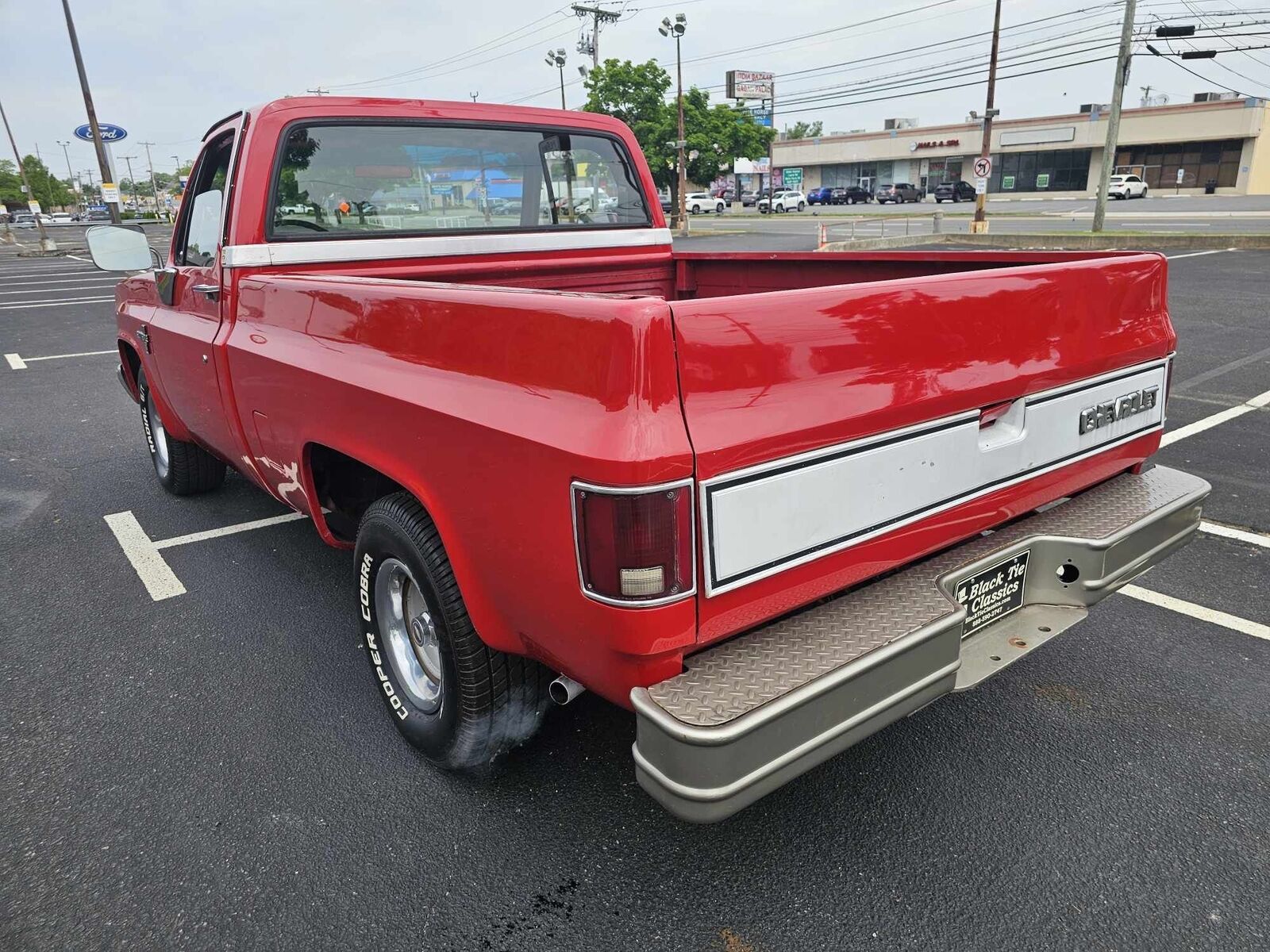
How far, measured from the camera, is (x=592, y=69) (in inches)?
1634

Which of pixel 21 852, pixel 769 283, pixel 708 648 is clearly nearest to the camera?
pixel 708 648

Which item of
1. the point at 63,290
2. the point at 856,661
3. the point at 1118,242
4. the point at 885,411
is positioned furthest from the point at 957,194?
the point at 856,661

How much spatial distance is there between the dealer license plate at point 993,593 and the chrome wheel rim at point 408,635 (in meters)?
1.50

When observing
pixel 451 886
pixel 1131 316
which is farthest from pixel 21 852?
pixel 1131 316

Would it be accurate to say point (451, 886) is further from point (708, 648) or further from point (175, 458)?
point (175, 458)

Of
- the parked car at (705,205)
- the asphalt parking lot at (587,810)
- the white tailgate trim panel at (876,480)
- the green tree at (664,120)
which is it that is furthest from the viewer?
the parked car at (705,205)

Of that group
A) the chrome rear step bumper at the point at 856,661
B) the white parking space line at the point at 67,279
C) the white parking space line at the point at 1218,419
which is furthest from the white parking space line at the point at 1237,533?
the white parking space line at the point at 67,279

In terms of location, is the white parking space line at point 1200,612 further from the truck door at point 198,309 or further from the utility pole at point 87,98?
the utility pole at point 87,98

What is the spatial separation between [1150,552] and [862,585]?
1.04 meters

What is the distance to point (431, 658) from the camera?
8.66ft

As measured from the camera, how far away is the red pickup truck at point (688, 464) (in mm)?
1705

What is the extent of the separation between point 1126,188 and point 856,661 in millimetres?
59771

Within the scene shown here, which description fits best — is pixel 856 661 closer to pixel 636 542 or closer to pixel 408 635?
pixel 636 542

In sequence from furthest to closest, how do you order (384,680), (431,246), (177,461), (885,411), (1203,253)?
(1203,253) → (177,461) → (431,246) → (384,680) → (885,411)
